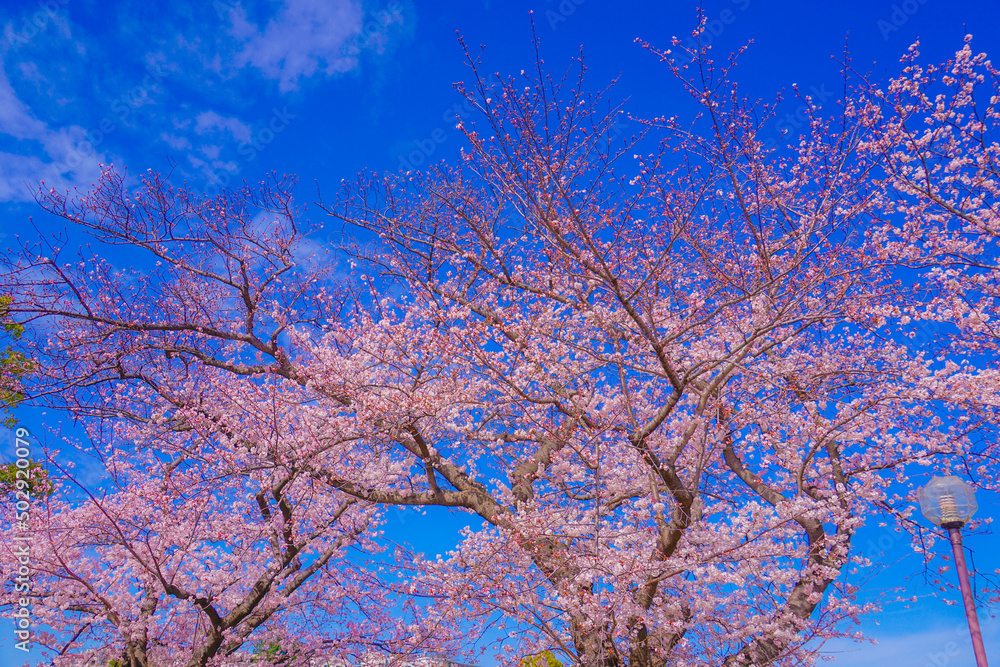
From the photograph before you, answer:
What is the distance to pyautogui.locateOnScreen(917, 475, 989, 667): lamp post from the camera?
6098 mm

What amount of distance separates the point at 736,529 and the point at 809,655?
1501mm

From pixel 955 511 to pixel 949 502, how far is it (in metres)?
0.11

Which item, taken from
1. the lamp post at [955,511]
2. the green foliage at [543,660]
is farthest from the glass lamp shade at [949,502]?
the green foliage at [543,660]

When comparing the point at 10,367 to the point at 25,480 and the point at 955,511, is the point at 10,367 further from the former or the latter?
the point at 955,511

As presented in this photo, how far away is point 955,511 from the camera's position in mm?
6633

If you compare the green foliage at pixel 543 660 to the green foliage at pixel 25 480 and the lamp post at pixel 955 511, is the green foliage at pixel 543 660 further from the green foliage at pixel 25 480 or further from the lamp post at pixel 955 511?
the green foliage at pixel 25 480

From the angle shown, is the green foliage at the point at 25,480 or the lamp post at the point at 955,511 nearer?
the lamp post at the point at 955,511

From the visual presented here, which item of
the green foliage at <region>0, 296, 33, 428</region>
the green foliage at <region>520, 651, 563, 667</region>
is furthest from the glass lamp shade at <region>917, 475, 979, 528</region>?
the green foliage at <region>0, 296, 33, 428</region>

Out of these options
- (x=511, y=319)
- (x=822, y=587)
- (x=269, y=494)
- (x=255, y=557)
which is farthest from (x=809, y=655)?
(x=255, y=557)

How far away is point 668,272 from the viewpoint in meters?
7.84

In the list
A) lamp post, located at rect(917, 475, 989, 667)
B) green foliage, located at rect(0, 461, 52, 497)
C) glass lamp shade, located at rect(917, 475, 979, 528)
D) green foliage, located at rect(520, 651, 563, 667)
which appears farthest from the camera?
green foliage, located at rect(0, 461, 52, 497)

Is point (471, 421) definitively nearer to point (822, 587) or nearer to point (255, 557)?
→ point (255, 557)

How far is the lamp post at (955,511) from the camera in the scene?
240 inches

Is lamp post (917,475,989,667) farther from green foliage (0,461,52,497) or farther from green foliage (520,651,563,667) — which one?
green foliage (0,461,52,497)
